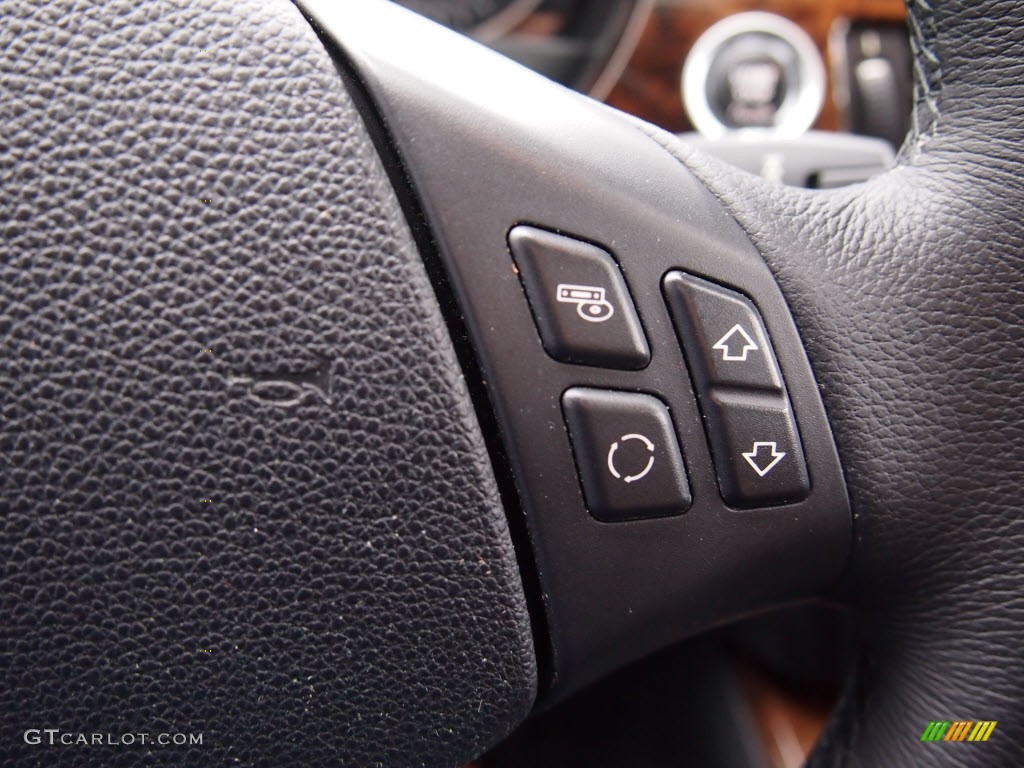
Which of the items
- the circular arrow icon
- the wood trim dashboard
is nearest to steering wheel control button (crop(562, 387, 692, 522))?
the circular arrow icon

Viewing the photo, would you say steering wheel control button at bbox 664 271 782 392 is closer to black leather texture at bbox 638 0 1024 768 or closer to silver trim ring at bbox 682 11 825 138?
black leather texture at bbox 638 0 1024 768

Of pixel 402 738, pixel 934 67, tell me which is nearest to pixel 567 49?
pixel 934 67

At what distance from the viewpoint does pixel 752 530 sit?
451 millimetres

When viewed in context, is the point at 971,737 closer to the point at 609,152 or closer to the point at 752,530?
the point at 752,530

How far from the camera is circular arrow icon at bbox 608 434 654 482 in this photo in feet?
1.33

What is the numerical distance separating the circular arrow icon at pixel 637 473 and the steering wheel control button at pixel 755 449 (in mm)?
38

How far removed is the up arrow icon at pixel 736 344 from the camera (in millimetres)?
435

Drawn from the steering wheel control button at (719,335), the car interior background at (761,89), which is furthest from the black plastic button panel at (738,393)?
the car interior background at (761,89)

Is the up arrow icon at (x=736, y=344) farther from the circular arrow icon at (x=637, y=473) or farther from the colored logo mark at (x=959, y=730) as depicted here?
the colored logo mark at (x=959, y=730)

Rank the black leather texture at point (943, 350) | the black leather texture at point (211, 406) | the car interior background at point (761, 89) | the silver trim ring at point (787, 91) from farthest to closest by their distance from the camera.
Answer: the silver trim ring at point (787, 91)
the car interior background at point (761, 89)
the black leather texture at point (943, 350)
the black leather texture at point (211, 406)

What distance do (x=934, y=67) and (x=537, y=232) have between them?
27cm

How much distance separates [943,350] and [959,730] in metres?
0.21

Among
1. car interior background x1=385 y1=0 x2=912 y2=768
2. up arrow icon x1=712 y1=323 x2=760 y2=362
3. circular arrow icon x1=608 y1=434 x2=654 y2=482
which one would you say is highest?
up arrow icon x1=712 y1=323 x2=760 y2=362

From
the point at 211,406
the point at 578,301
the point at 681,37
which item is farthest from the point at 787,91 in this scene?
the point at 211,406
